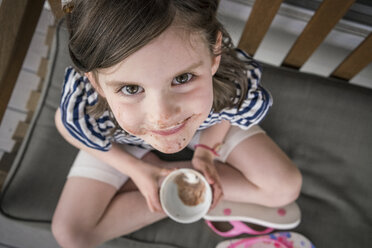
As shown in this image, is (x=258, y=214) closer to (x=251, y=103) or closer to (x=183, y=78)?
(x=251, y=103)

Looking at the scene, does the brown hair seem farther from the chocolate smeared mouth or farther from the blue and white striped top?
the chocolate smeared mouth

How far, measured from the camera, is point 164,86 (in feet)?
1.63

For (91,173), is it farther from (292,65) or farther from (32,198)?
(292,65)

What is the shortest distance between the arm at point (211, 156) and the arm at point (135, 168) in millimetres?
106

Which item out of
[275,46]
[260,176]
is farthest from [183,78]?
[275,46]

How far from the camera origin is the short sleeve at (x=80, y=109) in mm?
730

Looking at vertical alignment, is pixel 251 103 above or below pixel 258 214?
above

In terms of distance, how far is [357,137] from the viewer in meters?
1.12

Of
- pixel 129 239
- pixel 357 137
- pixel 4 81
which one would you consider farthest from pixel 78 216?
pixel 357 137

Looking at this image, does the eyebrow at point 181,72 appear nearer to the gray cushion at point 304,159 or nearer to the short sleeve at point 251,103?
the short sleeve at point 251,103

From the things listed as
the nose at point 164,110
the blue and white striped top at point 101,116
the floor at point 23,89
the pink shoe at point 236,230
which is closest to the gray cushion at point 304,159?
the pink shoe at point 236,230

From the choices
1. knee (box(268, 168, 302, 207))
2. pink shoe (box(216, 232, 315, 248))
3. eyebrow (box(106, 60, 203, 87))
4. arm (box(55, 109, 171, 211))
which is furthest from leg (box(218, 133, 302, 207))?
eyebrow (box(106, 60, 203, 87))

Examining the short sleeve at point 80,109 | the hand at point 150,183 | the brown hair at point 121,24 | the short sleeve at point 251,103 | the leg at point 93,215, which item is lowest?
the leg at point 93,215

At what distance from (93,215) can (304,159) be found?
737mm
